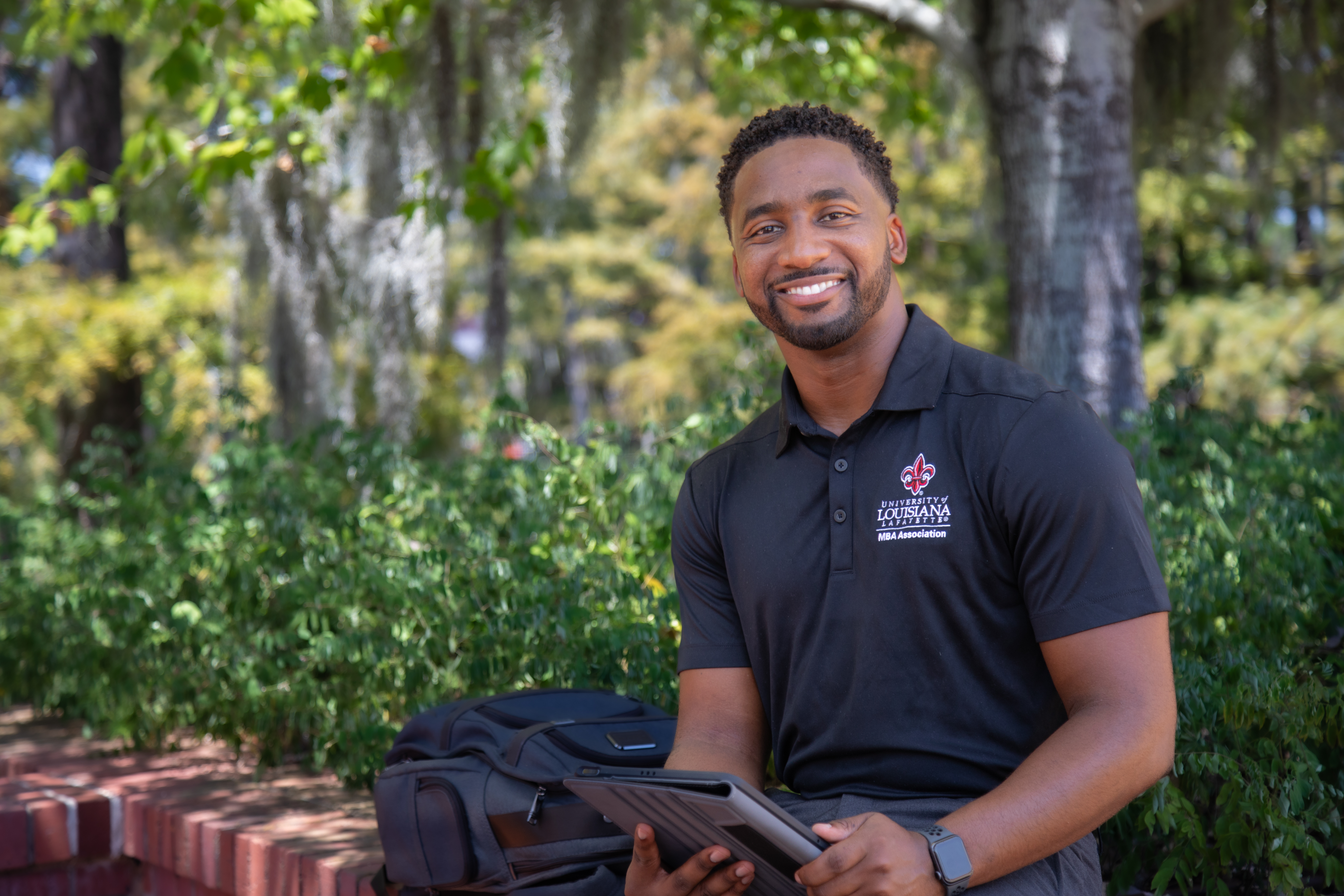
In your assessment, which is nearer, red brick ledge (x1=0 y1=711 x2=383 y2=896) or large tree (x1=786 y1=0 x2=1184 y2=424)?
red brick ledge (x1=0 y1=711 x2=383 y2=896)

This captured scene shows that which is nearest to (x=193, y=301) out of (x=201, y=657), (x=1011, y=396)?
(x=201, y=657)

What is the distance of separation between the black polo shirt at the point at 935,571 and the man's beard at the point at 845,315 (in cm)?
9

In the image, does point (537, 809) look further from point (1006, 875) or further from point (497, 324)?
point (497, 324)

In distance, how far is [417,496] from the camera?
3.57 m

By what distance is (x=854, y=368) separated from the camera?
80.0 inches

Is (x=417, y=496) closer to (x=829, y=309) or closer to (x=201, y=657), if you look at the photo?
(x=201, y=657)

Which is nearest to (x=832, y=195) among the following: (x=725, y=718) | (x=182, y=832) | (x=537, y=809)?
(x=725, y=718)

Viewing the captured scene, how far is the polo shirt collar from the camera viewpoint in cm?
193

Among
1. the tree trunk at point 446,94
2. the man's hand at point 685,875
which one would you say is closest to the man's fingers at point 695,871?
the man's hand at point 685,875

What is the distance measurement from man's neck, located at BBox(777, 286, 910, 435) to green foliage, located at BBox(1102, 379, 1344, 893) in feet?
2.71

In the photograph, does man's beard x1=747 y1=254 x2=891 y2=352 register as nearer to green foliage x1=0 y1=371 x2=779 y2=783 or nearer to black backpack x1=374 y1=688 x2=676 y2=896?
black backpack x1=374 y1=688 x2=676 y2=896

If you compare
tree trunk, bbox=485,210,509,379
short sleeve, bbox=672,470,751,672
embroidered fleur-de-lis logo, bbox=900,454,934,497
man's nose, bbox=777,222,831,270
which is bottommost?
short sleeve, bbox=672,470,751,672

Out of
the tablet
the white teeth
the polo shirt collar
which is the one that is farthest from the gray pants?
the white teeth

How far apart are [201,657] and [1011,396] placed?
2830mm
